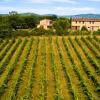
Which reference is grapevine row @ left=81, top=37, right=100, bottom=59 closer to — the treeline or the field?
the field

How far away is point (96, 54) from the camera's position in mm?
41625

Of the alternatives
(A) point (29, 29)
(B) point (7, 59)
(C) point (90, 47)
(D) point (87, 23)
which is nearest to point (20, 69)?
(B) point (7, 59)

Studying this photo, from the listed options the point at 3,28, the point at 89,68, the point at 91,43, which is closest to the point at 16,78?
the point at 89,68

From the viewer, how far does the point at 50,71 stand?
33844 millimetres

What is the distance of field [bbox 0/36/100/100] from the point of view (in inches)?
1050

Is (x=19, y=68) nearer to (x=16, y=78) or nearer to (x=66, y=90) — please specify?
(x=16, y=78)

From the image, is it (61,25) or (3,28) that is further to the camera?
(61,25)

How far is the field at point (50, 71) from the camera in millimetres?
26664

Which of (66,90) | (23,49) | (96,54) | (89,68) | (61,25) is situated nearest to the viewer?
(66,90)

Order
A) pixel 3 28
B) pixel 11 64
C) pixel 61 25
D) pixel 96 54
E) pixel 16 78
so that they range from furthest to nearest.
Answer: pixel 61 25 < pixel 3 28 < pixel 96 54 < pixel 11 64 < pixel 16 78

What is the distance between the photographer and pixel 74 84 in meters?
29.2

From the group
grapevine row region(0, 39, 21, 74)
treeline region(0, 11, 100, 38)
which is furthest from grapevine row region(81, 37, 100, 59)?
treeline region(0, 11, 100, 38)

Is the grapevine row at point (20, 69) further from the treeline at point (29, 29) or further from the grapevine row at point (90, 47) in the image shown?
the treeline at point (29, 29)

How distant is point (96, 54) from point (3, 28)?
29002 millimetres
